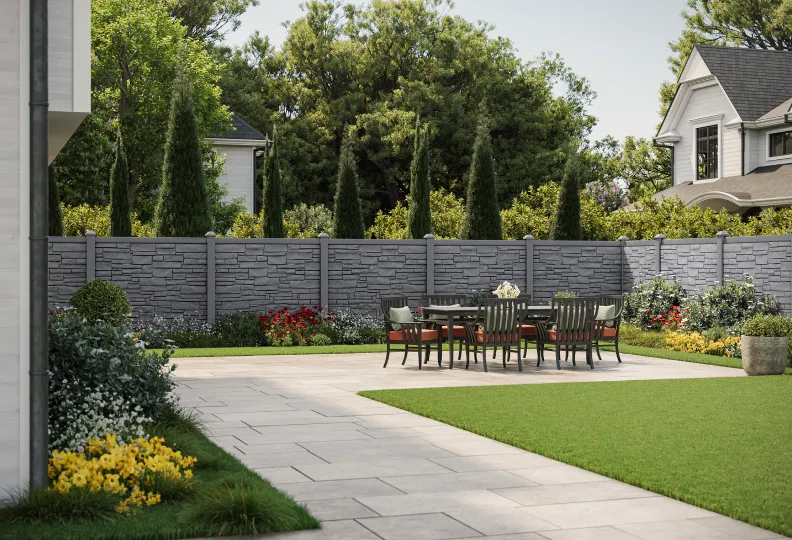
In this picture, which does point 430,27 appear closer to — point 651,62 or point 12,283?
point 651,62

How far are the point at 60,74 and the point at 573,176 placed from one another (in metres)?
18.5

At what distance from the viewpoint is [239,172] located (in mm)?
34906

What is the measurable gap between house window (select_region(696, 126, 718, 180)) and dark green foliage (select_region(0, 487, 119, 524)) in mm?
24883

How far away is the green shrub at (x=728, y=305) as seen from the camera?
1758 cm

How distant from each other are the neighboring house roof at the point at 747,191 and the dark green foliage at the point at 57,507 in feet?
66.2

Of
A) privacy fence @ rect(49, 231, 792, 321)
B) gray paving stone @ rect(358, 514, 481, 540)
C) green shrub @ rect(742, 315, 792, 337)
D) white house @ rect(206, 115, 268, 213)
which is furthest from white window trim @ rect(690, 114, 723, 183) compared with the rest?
gray paving stone @ rect(358, 514, 481, 540)

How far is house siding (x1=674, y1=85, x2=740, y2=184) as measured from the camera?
2695cm

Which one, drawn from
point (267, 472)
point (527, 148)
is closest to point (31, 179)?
point (267, 472)

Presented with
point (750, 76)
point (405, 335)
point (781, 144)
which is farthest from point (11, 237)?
point (750, 76)

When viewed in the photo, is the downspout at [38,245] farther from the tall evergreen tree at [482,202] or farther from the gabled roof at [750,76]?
the gabled roof at [750,76]

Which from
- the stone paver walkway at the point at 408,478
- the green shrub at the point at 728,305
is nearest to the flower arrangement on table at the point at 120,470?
the stone paver walkway at the point at 408,478

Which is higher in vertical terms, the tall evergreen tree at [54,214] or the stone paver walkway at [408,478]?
the tall evergreen tree at [54,214]

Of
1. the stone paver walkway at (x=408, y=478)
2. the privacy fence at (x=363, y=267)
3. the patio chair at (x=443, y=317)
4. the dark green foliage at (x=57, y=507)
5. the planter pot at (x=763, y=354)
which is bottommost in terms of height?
the stone paver walkway at (x=408, y=478)

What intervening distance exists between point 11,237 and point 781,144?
2440 cm
